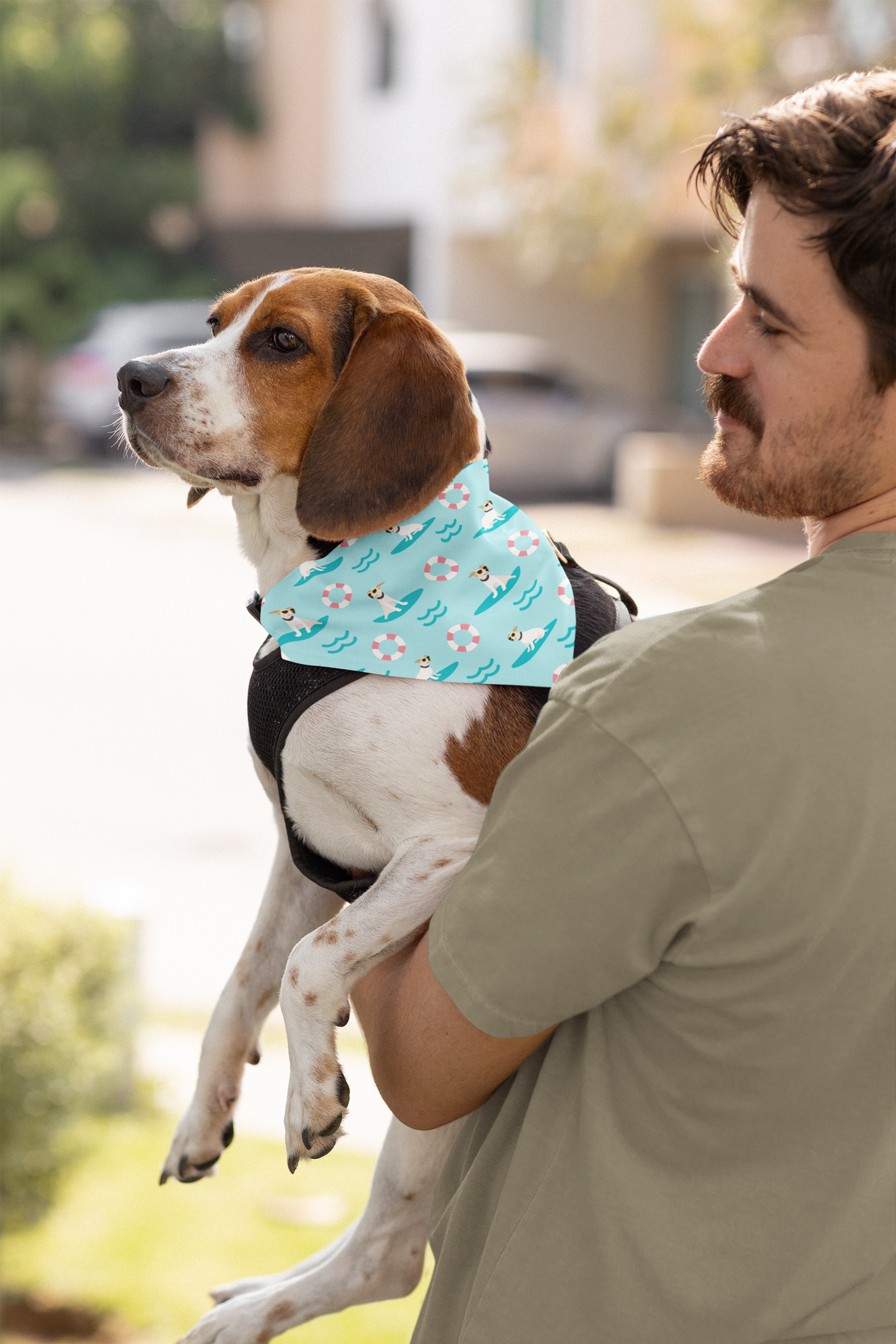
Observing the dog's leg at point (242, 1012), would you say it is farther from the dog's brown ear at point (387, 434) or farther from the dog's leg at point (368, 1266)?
the dog's brown ear at point (387, 434)

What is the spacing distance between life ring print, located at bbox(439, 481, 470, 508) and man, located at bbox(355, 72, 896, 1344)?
541mm

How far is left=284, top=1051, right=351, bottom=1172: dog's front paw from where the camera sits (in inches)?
70.6

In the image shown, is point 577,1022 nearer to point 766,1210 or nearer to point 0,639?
point 766,1210

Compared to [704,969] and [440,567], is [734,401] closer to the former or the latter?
[440,567]

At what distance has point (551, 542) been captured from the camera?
1.97m

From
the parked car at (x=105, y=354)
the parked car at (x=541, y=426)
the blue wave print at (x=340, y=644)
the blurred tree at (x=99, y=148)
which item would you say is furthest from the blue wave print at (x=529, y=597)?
the blurred tree at (x=99, y=148)

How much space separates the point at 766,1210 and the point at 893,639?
21.5 inches

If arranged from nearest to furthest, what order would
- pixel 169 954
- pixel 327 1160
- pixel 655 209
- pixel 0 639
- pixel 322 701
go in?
pixel 322 701
pixel 327 1160
pixel 169 954
pixel 0 639
pixel 655 209

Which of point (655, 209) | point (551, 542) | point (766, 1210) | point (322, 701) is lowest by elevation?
point (655, 209)

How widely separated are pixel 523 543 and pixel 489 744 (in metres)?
0.28

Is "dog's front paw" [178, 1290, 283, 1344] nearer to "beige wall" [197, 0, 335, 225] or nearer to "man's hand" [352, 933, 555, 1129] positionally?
"man's hand" [352, 933, 555, 1129]

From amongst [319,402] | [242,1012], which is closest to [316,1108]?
[242,1012]

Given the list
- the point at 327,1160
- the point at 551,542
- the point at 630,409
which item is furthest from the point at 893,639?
the point at 630,409

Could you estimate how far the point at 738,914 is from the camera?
3.97ft
